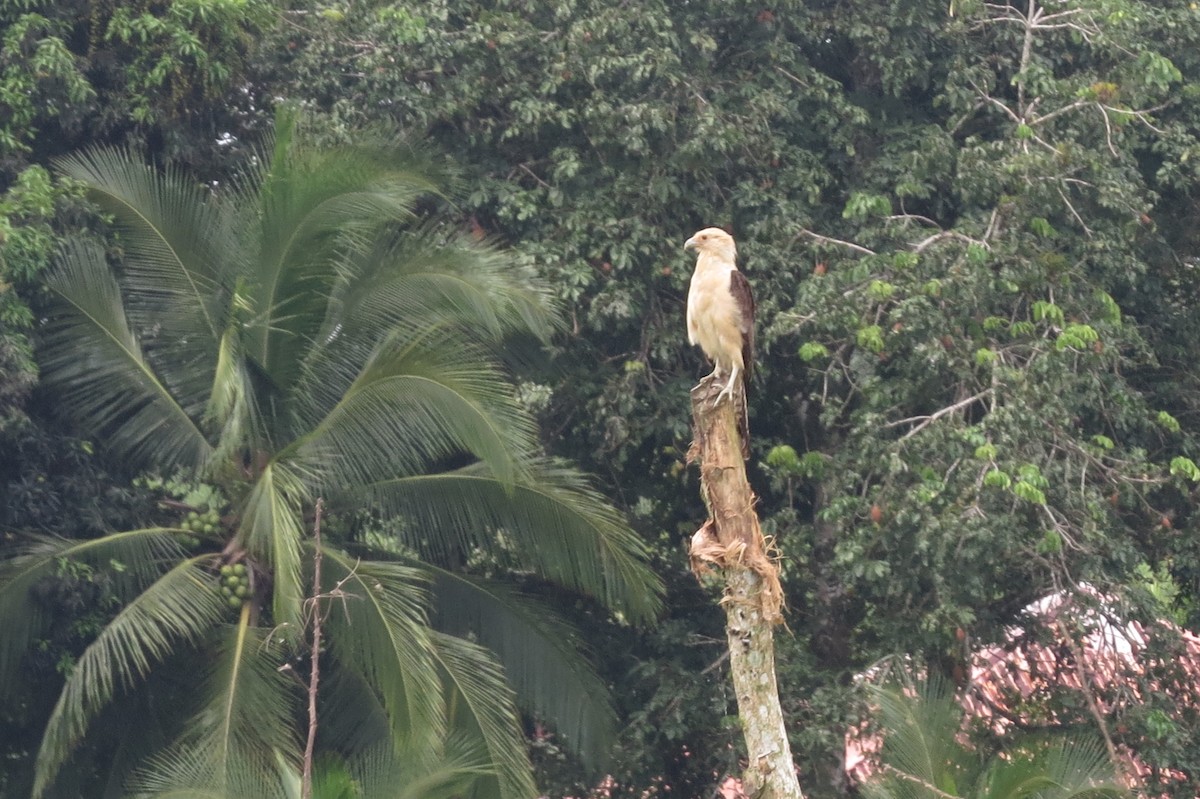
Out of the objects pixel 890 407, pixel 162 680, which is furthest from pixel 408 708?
pixel 890 407

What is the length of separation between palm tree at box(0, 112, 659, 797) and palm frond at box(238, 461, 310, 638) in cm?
3

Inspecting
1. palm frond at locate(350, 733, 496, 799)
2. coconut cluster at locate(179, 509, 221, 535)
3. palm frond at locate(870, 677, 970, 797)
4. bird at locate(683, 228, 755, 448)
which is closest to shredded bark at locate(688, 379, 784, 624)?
bird at locate(683, 228, 755, 448)

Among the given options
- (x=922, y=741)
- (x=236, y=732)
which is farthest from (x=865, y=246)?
(x=236, y=732)

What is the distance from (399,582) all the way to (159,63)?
4.02 meters

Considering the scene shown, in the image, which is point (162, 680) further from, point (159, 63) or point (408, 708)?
point (159, 63)

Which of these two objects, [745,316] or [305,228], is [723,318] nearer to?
[745,316]

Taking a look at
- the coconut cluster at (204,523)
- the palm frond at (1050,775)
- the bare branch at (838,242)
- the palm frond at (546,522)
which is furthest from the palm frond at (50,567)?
the palm frond at (1050,775)

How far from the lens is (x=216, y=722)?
8.59m

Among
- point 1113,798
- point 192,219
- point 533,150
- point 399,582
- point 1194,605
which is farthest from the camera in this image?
point 533,150

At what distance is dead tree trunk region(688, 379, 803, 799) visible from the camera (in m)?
6.36

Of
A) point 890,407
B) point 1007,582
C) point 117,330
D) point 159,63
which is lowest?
point 1007,582

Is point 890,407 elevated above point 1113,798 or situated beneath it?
elevated above

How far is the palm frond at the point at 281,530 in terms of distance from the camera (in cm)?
807

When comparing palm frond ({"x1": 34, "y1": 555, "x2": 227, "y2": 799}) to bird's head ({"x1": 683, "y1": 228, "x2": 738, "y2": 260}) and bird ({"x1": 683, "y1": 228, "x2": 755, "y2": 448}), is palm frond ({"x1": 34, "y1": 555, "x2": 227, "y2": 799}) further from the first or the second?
bird's head ({"x1": 683, "y1": 228, "x2": 738, "y2": 260})
